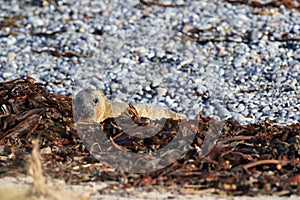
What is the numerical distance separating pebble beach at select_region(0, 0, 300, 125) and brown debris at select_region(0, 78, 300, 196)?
35.0 inches

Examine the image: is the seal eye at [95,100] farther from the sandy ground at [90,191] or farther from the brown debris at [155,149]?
the sandy ground at [90,191]

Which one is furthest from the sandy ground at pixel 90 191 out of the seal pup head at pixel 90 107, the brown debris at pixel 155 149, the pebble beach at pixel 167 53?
the pebble beach at pixel 167 53

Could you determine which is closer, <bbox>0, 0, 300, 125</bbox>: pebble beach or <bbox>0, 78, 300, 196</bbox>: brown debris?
Answer: <bbox>0, 78, 300, 196</bbox>: brown debris

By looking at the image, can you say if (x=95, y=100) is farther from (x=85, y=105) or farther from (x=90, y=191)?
(x=90, y=191)

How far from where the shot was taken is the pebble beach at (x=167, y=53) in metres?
6.55

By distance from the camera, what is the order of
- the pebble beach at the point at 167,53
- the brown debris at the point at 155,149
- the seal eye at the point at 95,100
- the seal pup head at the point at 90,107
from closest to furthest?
the brown debris at the point at 155,149 < the seal pup head at the point at 90,107 < the seal eye at the point at 95,100 < the pebble beach at the point at 167,53

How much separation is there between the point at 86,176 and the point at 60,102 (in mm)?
1301

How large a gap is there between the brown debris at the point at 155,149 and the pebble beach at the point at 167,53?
0.89 m

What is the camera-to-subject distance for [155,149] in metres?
4.95

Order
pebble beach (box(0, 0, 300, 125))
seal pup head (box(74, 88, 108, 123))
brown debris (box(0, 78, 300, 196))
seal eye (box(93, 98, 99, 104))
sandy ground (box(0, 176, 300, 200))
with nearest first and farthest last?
sandy ground (box(0, 176, 300, 200)) → brown debris (box(0, 78, 300, 196)) → seal pup head (box(74, 88, 108, 123)) → seal eye (box(93, 98, 99, 104)) → pebble beach (box(0, 0, 300, 125))

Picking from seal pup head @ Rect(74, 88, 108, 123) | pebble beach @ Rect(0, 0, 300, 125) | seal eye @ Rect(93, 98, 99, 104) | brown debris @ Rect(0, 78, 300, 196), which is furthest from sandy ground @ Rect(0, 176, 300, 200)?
pebble beach @ Rect(0, 0, 300, 125)

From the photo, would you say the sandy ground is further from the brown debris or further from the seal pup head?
the seal pup head

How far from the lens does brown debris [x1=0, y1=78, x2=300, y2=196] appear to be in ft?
14.1

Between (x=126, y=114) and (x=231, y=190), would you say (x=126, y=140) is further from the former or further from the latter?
(x=231, y=190)
